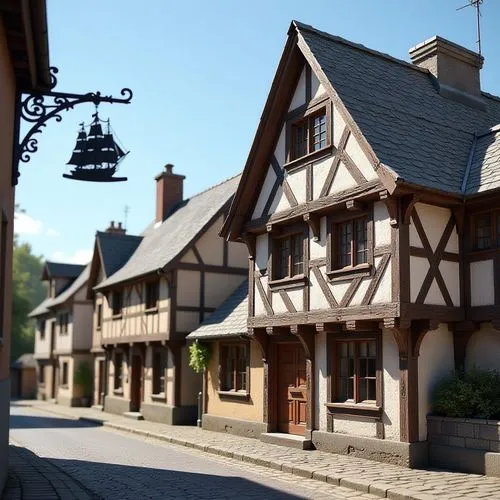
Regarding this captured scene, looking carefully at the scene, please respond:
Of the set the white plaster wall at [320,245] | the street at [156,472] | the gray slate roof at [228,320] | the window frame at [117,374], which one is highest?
the white plaster wall at [320,245]

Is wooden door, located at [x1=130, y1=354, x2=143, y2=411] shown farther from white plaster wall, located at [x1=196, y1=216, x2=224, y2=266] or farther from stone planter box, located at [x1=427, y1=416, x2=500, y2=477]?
stone planter box, located at [x1=427, y1=416, x2=500, y2=477]

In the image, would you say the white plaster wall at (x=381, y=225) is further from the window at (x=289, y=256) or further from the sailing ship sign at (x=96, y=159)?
the sailing ship sign at (x=96, y=159)

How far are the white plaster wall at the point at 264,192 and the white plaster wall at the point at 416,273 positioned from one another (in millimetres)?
4995

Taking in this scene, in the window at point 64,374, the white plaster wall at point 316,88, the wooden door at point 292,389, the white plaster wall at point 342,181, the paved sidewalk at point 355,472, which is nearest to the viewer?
the paved sidewalk at point 355,472

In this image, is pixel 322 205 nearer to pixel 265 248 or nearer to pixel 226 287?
pixel 265 248

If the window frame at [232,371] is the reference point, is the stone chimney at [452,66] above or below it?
above

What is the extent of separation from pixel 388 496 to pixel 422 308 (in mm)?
3806

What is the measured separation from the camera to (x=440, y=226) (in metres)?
13.7

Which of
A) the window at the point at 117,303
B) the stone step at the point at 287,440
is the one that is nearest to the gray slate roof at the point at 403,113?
the stone step at the point at 287,440

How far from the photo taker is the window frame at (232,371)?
18.9 m

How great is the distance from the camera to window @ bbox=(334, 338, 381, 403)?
14133mm

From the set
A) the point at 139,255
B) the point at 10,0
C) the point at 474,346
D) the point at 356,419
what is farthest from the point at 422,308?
the point at 139,255

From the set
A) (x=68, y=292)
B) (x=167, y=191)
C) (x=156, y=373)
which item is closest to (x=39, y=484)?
(x=156, y=373)

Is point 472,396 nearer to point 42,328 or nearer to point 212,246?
point 212,246
